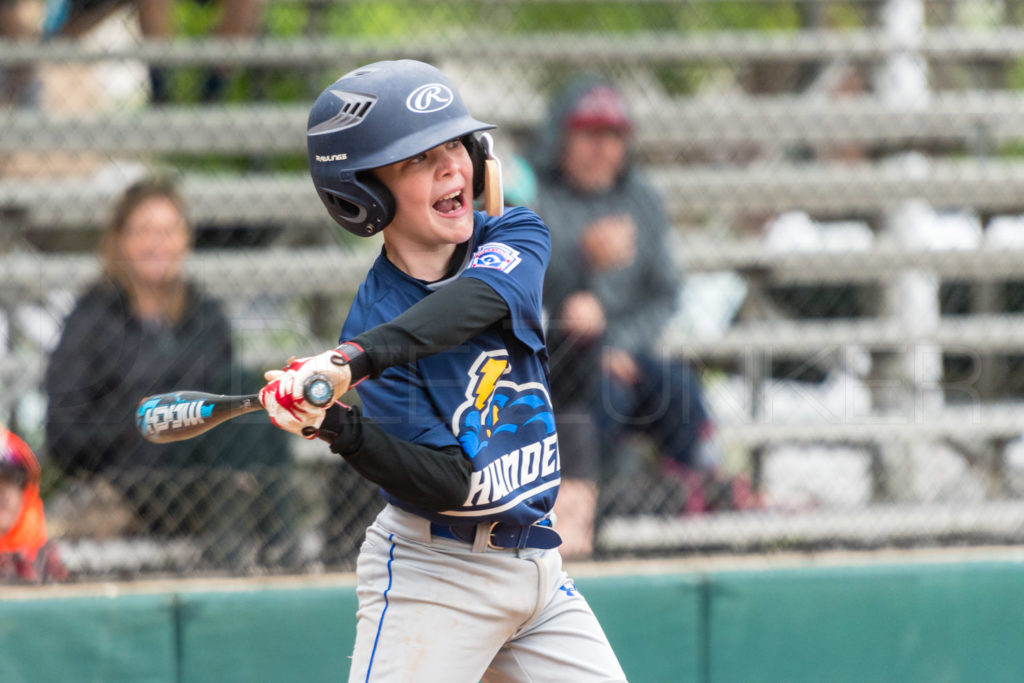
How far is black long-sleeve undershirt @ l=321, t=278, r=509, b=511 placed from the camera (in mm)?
1726

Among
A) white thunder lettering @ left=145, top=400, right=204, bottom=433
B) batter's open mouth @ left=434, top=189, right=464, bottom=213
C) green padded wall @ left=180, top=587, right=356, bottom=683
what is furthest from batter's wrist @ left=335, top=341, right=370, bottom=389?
green padded wall @ left=180, top=587, right=356, bottom=683

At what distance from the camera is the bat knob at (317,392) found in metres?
1.60

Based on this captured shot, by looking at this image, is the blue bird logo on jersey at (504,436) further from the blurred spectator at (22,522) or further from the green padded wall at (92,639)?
the blurred spectator at (22,522)

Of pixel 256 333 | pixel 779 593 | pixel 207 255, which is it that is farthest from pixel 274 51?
pixel 779 593

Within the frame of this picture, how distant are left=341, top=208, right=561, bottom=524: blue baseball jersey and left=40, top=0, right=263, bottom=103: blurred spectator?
2.80m

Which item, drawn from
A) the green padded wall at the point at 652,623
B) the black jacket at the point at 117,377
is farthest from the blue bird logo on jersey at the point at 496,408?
the black jacket at the point at 117,377

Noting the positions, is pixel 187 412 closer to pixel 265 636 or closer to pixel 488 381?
pixel 488 381

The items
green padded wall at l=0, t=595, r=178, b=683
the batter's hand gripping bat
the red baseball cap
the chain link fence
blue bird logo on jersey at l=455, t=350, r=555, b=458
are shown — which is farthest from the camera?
the red baseball cap

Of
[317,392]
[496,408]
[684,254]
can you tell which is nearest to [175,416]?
[317,392]

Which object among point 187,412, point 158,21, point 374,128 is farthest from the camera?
point 158,21

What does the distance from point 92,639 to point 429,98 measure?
1.82 metres

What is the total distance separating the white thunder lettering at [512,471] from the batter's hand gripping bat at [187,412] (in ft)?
1.35

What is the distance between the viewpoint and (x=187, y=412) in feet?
5.72

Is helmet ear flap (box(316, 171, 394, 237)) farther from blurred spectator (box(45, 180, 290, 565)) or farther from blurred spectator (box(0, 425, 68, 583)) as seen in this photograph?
blurred spectator (box(0, 425, 68, 583))
